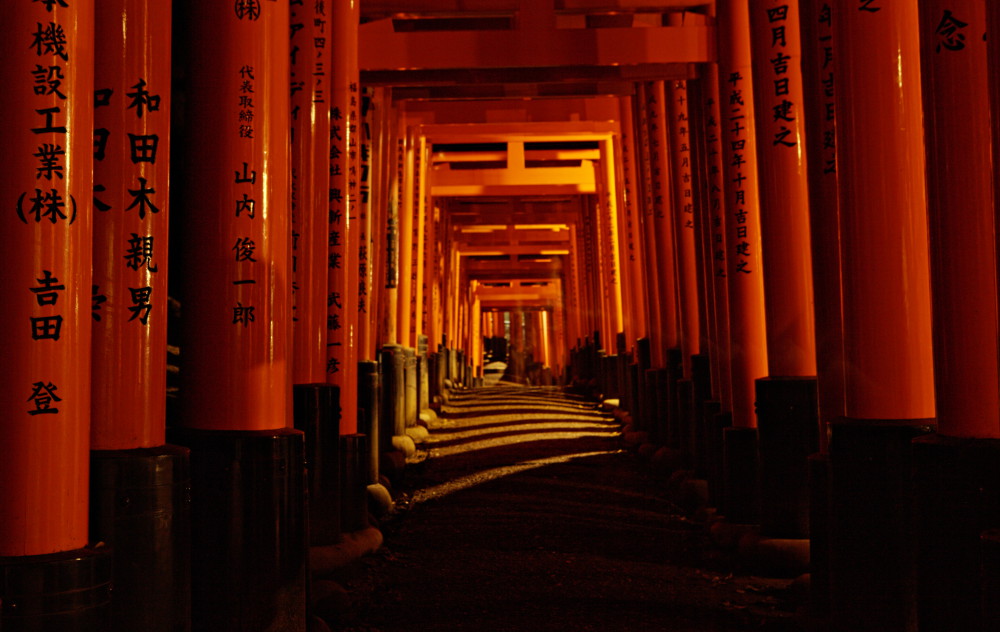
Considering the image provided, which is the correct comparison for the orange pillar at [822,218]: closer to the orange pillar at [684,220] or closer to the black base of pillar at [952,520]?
the black base of pillar at [952,520]

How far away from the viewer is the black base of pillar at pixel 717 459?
6.20 m

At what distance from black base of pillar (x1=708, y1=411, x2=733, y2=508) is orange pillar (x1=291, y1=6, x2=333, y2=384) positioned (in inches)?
102

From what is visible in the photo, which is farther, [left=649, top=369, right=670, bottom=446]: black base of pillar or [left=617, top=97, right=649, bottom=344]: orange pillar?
[left=617, top=97, right=649, bottom=344]: orange pillar

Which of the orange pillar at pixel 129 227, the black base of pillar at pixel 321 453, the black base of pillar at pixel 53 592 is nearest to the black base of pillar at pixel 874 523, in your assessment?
the orange pillar at pixel 129 227

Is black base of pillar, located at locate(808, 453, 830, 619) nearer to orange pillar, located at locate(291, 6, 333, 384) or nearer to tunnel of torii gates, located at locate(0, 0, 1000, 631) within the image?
tunnel of torii gates, located at locate(0, 0, 1000, 631)

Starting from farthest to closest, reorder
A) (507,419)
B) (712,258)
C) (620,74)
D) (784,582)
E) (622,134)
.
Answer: (507,419), (622,134), (620,74), (712,258), (784,582)

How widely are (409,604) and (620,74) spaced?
4.48 m

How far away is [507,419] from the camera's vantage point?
14.0 m

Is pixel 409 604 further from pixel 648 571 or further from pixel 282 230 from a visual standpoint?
pixel 282 230

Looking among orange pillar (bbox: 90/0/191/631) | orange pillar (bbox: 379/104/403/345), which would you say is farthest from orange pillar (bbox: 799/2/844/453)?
orange pillar (bbox: 379/104/403/345)

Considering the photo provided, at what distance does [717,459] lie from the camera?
20.7 ft

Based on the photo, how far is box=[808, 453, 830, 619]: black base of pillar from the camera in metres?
3.86

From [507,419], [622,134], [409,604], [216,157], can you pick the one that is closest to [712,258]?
[409,604]

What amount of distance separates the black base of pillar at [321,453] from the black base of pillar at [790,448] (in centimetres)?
224
